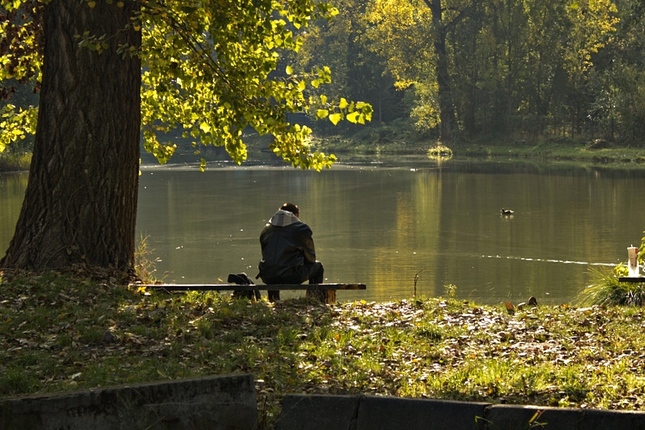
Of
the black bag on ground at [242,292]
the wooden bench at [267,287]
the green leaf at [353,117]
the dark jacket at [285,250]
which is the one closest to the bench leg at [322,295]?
the wooden bench at [267,287]

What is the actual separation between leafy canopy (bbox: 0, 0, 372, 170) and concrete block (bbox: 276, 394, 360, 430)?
17.9 feet

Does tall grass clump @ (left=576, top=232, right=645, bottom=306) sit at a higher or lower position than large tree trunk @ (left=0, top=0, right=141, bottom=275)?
lower

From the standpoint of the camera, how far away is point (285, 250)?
1291 centimetres

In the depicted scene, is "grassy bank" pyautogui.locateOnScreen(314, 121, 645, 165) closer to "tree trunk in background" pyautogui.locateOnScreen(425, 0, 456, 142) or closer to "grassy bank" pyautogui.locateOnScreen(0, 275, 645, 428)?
"tree trunk in background" pyautogui.locateOnScreen(425, 0, 456, 142)

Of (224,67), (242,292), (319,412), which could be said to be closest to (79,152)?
(224,67)

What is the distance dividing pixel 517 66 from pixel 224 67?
57.2 meters

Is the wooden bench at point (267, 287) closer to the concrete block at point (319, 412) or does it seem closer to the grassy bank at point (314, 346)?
the grassy bank at point (314, 346)

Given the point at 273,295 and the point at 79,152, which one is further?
the point at 273,295

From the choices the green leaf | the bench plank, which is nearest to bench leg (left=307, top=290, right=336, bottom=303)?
the bench plank

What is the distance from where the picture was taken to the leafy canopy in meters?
12.7

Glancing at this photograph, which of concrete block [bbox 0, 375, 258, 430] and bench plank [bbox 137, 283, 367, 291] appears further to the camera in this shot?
bench plank [bbox 137, 283, 367, 291]

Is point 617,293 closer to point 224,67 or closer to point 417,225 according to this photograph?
point 224,67

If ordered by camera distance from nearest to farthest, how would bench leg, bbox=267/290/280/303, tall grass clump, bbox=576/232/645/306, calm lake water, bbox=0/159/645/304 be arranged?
1. bench leg, bbox=267/290/280/303
2. tall grass clump, bbox=576/232/645/306
3. calm lake water, bbox=0/159/645/304

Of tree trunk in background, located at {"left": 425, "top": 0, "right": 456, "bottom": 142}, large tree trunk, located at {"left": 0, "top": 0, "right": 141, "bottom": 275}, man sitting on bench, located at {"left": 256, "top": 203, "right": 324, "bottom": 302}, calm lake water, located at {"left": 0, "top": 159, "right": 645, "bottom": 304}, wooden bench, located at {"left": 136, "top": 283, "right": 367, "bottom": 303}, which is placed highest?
tree trunk in background, located at {"left": 425, "top": 0, "right": 456, "bottom": 142}
